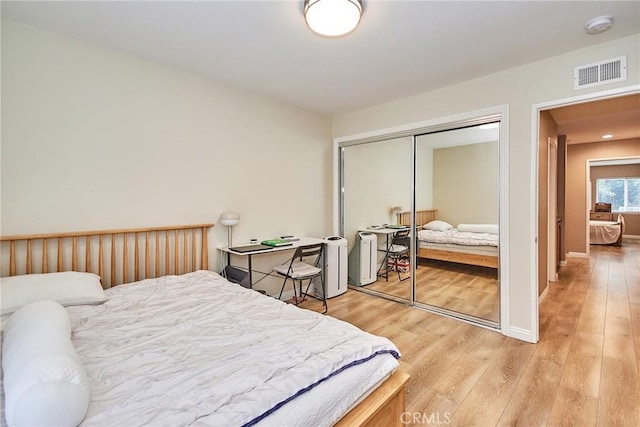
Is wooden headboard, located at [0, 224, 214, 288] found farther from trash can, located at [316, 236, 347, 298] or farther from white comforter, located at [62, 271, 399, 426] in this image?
trash can, located at [316, 236, 347, 298]

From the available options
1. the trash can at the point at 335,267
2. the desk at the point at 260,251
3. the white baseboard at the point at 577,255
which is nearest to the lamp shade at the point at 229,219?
the desk at the point at 260,251

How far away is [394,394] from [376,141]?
10.2 feet

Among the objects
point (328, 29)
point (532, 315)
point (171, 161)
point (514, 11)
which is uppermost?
point (514, 11)

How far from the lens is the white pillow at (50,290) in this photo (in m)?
1.59

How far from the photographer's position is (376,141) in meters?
3.87

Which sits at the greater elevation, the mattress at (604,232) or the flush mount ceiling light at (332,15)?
the flush mount ceiling light at (332,15)

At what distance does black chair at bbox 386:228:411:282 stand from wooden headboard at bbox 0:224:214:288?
2.31m

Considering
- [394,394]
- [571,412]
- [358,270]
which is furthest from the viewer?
[358,270]

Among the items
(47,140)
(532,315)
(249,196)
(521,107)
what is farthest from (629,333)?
(47,140)

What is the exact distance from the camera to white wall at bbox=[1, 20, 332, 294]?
204cm

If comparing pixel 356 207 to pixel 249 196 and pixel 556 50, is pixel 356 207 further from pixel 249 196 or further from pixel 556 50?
pixel 556 50

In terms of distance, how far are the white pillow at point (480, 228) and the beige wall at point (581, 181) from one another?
15.0ft

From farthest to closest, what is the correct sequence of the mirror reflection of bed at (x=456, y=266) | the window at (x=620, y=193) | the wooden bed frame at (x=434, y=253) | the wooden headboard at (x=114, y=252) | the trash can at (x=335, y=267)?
the window at (x=620, y=193) → the trash can at (x=335, y=267) → the wooden bed frame at (x=434, y=253) → the mirror reflection of bed at (x=456, y=266) → the wooden headboard at (x=114, y=252)

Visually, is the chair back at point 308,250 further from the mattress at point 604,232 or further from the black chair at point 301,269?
the mattress at point 604,232
